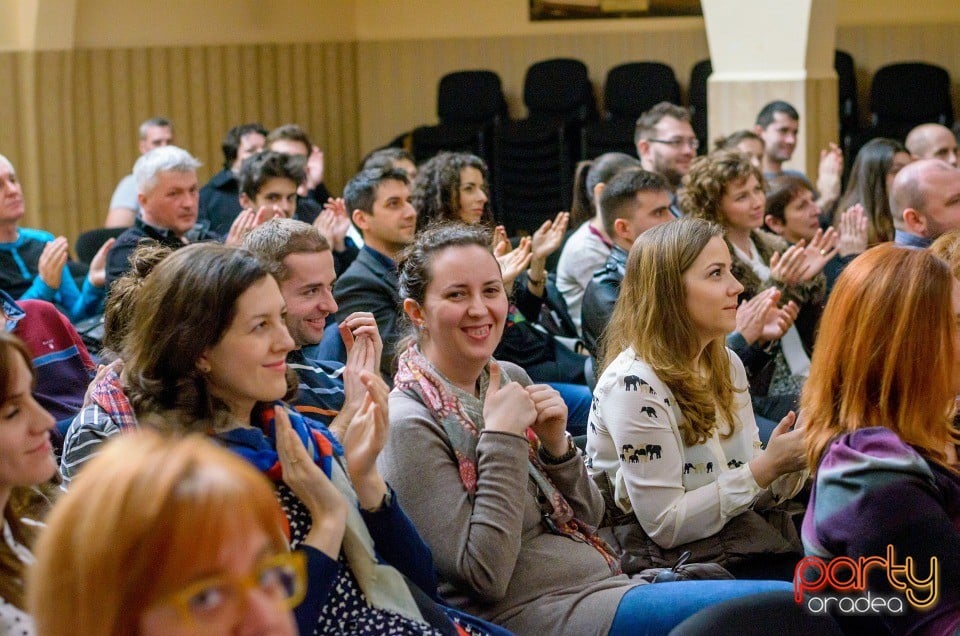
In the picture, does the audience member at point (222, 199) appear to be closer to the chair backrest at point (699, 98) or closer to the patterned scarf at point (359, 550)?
the chair backrest at point (699, 98)

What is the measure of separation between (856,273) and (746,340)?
158 cm

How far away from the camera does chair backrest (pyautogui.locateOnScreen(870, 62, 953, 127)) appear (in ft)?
28.1

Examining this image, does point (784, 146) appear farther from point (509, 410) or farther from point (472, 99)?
point (509, 410)

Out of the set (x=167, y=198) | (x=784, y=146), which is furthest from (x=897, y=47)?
(x=167, y=198)

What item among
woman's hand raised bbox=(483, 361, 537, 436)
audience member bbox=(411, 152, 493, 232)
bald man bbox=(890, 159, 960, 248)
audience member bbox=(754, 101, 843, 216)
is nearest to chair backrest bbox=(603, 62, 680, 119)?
audience member bbox=(754, 101, 843, 216)

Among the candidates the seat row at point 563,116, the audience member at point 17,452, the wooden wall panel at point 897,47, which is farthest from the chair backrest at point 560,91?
the audience member at point 17,452

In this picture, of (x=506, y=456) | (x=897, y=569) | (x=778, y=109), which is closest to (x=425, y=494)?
(x=506, y=456)

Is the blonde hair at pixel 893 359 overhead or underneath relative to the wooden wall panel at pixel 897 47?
underneath

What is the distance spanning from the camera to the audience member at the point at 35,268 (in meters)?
4.50

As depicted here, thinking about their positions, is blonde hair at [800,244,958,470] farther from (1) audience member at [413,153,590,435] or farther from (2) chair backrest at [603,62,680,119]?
(2) chair backrest at [603,62,680,119]

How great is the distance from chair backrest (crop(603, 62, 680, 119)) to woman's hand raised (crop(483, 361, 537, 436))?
23.0 feet

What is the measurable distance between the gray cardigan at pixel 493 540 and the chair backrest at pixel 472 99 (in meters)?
7.43

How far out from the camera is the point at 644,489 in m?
2.66

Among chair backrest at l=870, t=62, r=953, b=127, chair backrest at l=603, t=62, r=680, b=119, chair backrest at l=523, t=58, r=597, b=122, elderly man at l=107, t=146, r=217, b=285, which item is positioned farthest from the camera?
→ chair backrest at l=523, t=58, r=597, b=122
